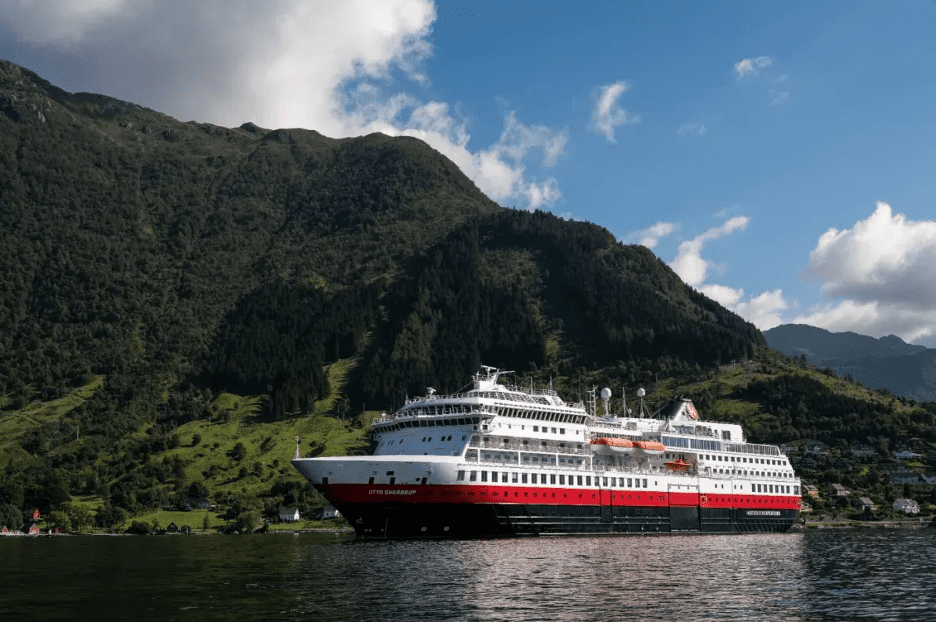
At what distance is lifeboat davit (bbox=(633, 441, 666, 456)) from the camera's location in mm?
99631

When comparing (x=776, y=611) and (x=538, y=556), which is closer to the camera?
(x=776, y=611)

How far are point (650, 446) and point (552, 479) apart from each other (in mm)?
17296

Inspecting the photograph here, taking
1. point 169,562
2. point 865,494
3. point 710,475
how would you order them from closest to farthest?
point 169,562
point 710,475
point 865,494

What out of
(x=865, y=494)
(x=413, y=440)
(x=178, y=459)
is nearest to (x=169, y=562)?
(x=413, y=440)

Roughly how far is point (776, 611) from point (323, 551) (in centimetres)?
4585

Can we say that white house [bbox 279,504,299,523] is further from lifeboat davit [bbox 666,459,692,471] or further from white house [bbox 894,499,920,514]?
white house [bbox 894,499,920,514]

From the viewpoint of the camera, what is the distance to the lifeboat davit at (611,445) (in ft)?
315

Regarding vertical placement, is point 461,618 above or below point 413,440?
below

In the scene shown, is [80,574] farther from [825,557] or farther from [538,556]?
[825,557]

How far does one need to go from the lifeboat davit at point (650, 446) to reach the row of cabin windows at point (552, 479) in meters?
3.74

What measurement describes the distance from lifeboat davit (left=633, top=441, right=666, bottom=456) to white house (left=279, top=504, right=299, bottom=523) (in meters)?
84.9

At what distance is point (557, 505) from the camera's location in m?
88.6

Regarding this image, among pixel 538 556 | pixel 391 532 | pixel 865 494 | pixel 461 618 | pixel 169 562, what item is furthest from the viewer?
pixel 865 494

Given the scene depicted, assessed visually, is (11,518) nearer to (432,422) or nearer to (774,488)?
(432,422)
